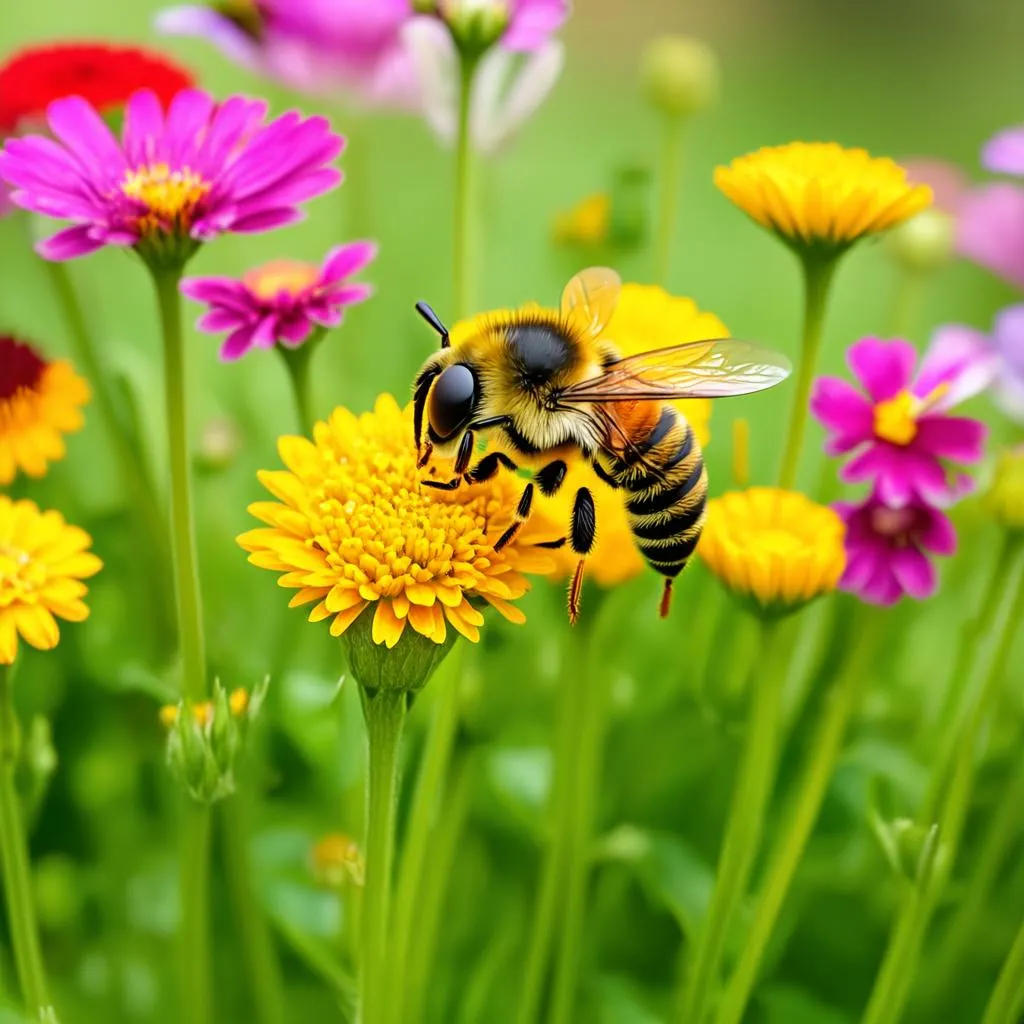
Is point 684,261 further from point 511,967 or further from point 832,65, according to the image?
point 511,967

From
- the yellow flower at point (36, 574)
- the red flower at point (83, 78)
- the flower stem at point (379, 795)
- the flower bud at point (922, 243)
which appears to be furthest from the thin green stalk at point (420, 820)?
the flower bud at point (922, 243)

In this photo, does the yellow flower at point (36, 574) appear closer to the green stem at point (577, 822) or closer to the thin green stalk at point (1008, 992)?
the green stem at point (577, 822)

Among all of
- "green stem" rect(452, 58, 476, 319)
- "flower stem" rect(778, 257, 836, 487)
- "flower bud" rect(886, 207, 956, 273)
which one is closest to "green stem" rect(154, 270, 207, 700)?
"green stem" rect(452, 58, 476, 319)

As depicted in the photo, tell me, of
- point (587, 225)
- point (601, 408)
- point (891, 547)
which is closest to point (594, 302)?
point (601, 408)

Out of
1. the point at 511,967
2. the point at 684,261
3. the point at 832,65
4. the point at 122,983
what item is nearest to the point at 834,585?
the point at 511,967

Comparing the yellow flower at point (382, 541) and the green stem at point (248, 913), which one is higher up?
the yellow flower at point (382, 541)

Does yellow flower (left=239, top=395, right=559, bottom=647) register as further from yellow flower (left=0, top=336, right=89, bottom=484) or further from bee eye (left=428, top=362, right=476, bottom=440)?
yellow flower (left=0, top=336, right=89, bottom=484)

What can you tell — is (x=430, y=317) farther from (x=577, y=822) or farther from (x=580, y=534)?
Result: (x=577, y=822)
